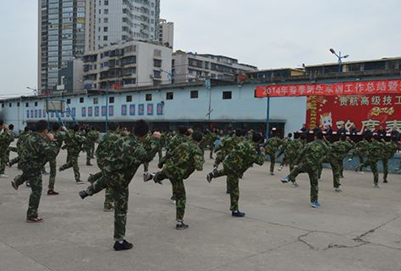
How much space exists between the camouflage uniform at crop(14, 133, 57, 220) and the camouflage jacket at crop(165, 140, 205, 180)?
2079mm

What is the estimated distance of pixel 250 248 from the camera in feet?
17.2

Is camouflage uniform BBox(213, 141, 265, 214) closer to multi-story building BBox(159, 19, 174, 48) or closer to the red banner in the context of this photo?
the red banner

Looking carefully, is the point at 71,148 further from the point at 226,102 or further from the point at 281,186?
the point at 226,102

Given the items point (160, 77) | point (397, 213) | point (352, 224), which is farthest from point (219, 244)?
point (160, 77)

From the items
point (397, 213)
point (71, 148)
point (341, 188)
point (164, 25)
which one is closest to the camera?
point (397, 213)

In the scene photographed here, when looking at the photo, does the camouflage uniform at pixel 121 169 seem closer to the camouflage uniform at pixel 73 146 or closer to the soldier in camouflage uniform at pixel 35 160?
the soldier in camouflage uniform at pixel 35 160

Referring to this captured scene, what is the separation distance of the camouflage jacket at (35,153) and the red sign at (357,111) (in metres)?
19.2

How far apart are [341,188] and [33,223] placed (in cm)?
860

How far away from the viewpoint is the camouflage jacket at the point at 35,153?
20.5 ft

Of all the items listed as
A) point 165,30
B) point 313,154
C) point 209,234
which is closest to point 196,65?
point 165,30

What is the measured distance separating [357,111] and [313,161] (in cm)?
1529

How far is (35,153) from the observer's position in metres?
6.25

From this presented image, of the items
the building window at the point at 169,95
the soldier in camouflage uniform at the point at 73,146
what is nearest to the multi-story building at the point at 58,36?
the building window at the point at 169,95

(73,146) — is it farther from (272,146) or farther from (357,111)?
(357,111)
